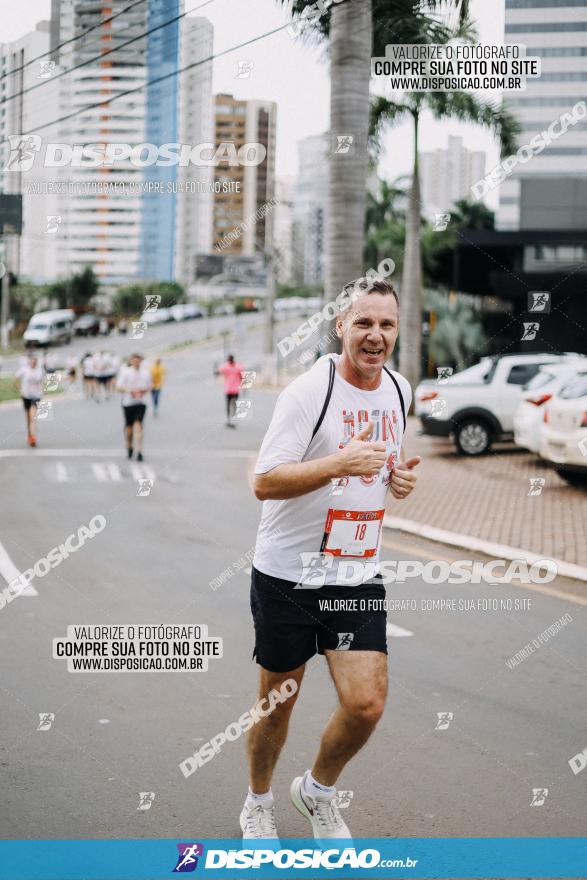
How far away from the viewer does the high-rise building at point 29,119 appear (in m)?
6.82

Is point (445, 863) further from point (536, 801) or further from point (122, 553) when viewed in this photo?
point (122, 553)

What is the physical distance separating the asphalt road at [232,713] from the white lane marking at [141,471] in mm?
4729

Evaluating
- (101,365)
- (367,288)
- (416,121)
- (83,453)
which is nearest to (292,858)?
(367,288)

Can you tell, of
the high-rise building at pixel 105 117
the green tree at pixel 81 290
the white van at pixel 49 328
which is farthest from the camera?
the green tree at pixel 81 290

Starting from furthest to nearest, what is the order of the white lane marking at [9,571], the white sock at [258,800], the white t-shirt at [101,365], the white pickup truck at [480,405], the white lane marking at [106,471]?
the white t-shirt at [101,365], the white pickup truck at [480,405], the white lane marking at [106,471], the white lane marking at [9,571], the white sock at [258,800]

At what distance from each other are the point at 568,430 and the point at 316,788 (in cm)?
852

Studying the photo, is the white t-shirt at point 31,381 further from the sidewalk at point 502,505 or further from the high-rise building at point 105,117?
the sidewalk at point 502,505

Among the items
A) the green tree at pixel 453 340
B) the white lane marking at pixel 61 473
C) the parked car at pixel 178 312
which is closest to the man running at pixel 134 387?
the white lane marking at pixel 61 473

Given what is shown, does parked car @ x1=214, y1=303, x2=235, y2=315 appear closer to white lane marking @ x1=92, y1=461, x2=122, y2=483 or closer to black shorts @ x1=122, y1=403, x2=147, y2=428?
black shorts @ x1=122, y1=403, x2=147, y2=428

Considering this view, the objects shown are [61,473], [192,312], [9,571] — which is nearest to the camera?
[9,571]

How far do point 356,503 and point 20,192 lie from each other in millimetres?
5306

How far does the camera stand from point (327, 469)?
304 centimetres

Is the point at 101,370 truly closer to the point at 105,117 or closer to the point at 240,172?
the point at 240,172

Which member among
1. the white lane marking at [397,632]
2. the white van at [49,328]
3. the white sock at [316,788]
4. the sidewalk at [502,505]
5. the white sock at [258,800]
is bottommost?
the white lane marking at [397,632]
